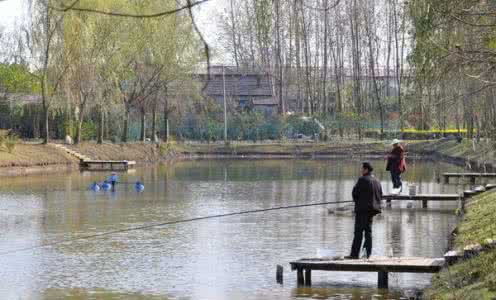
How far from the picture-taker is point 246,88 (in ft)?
331

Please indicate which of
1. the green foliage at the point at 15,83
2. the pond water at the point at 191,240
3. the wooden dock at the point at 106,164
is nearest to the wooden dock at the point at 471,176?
the pond water at the point at 191,240

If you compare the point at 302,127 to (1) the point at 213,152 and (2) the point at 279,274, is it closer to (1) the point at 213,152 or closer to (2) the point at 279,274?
(1) the point at 213,152

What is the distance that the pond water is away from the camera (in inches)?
728

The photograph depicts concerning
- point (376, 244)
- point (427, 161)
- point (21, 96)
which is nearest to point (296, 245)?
point (376, 244)

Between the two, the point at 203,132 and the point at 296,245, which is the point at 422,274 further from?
the point at 203,132

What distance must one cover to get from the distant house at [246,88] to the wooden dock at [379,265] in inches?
3142

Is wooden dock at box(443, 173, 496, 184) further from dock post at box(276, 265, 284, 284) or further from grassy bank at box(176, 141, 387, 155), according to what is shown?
grassy bank at box(176, 141, 387, 155)

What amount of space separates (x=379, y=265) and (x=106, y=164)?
44.2m

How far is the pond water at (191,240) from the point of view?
18500mm

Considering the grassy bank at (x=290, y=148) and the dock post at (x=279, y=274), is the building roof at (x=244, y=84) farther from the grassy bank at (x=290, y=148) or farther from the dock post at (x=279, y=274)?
the dock post at (x=279, y=274)

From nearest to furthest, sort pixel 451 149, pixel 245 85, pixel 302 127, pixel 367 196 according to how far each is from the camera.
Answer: pixel 367 196 < pixel 451 149 < pixel 302 127 < pixel 245 85

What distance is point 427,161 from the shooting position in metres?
68.7

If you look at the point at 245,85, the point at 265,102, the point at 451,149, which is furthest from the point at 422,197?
the point at 245,85

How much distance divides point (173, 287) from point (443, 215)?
45.9ft
